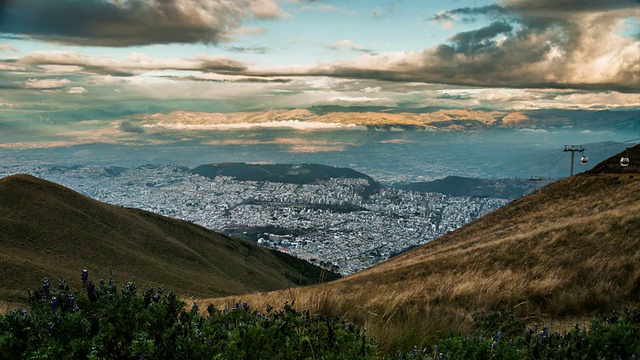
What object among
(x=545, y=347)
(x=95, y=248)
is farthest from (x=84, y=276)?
(x=95, y=248)

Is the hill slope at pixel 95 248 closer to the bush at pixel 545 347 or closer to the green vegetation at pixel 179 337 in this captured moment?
the green vegetation at pixel 179 337

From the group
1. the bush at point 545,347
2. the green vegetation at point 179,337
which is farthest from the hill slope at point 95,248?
the bush at point 545,347

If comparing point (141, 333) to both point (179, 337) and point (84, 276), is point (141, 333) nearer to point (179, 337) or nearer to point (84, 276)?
point (179, 337)

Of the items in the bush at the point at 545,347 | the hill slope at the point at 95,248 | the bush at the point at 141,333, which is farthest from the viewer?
the hill slope at the point at 95,248

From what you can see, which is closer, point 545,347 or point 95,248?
point 545,347

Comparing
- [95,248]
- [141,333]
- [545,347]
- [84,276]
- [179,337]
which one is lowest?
[95,248]

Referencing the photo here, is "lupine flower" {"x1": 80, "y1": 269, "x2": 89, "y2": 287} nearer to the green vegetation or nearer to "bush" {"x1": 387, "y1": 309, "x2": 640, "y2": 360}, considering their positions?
the green vegetation

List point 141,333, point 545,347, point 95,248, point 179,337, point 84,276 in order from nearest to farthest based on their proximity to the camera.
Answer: point 141,333, point 179,337, point 84,276, point 545,347, point 95,248
